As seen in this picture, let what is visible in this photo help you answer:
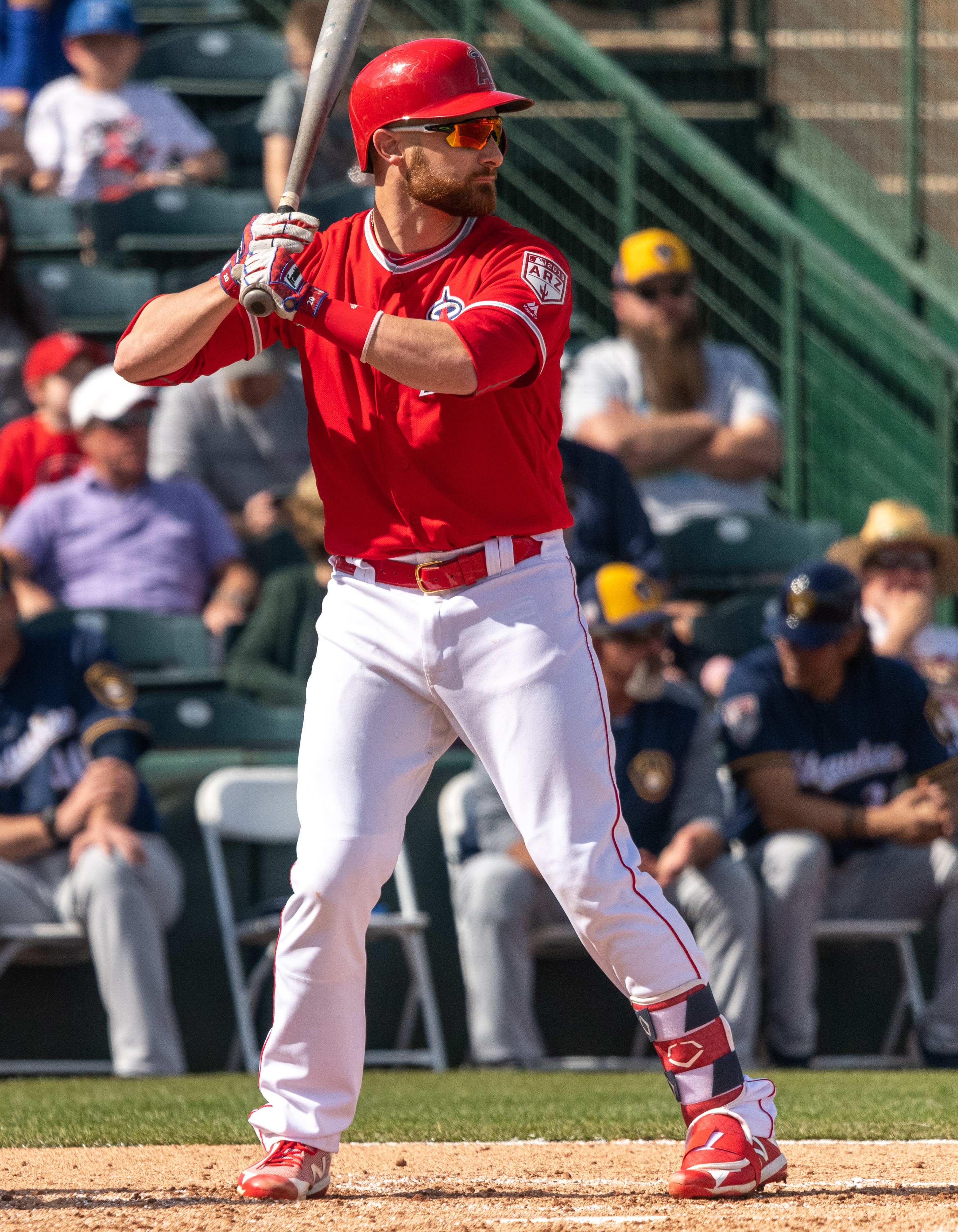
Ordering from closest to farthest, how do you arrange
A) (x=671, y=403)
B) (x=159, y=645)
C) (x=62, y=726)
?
(x=62, y=726)
(x=159, y=645)
(x=671, y=403)

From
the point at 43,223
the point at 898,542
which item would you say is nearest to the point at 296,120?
the point at 43,223

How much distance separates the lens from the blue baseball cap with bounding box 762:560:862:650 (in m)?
6.10

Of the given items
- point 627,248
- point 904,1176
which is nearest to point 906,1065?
point 904,1176

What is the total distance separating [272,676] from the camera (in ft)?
21.1

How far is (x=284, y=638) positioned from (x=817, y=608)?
1882 millimetres

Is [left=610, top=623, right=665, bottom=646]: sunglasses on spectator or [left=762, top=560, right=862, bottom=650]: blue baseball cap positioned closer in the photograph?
[left=610, top=623, right=665, bottom=646]: sunglasses on spectator

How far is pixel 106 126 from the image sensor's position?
29.6 ft

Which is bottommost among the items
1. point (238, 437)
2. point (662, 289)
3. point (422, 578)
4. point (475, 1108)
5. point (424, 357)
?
point (475, 1108)

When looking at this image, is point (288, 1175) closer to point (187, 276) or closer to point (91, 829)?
point (91, 829)

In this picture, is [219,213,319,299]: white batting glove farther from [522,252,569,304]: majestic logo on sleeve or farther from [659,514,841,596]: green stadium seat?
[659,514,841,596]: green stadium seat

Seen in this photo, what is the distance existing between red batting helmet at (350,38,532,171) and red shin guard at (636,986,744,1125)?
4.99 ft

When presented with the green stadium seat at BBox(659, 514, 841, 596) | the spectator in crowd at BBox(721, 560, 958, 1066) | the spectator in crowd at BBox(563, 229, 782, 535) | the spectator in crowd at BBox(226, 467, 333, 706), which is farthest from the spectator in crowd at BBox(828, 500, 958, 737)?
the spectator in crowd at BBox(226, 467, 333, 706)

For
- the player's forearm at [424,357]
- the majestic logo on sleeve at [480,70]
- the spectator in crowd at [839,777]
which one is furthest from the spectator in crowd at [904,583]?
the player's forearm at [424,357]

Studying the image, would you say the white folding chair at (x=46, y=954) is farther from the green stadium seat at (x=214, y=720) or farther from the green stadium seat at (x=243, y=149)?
the green stadium seat at (x=243, y=149)
